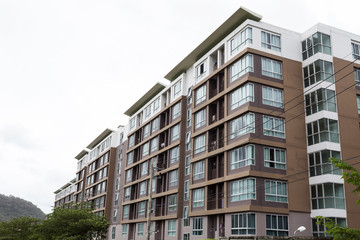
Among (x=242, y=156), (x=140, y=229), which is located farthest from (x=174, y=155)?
(x=242, y=156)

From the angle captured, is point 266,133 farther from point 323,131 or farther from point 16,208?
point 16,208

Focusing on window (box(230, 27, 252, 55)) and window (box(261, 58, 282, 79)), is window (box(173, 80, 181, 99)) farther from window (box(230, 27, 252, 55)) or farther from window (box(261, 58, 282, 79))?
window (box(261, 58, 282, 79))

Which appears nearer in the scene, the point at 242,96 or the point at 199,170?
the point at 242,96

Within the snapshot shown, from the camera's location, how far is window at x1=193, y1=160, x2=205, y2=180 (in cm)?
3940

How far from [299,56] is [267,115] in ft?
25.6

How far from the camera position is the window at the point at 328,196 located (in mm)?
31781

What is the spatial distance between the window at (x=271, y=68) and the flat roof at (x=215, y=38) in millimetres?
4565

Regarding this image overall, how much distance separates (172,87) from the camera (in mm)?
50906

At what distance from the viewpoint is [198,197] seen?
39.2 m

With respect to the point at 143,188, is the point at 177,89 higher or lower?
higher

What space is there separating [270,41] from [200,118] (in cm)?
1115

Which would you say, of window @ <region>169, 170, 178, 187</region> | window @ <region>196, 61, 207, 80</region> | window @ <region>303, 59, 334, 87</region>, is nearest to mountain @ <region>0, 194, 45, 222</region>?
window @ <region>169, 170, 178, 187</region>

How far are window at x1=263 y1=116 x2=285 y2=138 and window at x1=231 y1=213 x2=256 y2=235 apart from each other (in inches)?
292

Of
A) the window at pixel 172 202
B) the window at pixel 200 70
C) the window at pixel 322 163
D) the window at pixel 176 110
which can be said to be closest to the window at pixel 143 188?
the window at pixel 172 202
